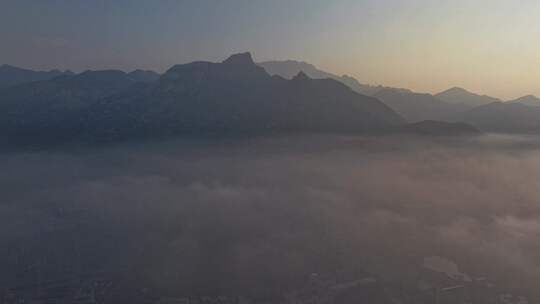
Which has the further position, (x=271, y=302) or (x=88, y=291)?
(x=88, y=291)

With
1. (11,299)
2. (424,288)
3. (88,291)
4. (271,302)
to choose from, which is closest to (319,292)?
(271,302)

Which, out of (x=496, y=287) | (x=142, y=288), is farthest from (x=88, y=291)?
(x=496, y=287)

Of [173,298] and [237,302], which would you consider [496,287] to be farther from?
[173,298]

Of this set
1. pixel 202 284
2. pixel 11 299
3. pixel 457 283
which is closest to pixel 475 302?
pixel 457 283

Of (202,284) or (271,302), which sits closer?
(271,302)

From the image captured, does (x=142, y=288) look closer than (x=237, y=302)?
No

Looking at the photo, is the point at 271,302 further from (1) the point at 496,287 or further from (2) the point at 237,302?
(1) the point at 496,287

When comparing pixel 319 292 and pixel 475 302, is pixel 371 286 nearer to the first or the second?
pixel 319 292
